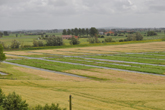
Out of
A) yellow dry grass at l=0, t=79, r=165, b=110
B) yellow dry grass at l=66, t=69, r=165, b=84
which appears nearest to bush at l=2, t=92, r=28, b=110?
yellow dry grass at l=0, t=79, r=165, b=110

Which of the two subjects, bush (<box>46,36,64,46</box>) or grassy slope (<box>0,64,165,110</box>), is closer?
grassy slope (<box>0,64,165,110</box>)

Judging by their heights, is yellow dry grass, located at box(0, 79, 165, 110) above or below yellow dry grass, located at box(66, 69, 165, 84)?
above

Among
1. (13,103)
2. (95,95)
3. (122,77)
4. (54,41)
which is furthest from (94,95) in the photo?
(54,41)

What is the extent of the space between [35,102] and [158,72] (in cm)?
3080

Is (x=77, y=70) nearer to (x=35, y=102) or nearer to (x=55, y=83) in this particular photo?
(x=55, y=83)

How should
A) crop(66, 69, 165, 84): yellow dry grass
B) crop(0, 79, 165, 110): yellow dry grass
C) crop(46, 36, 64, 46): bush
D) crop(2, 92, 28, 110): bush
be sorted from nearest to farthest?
crop(2, 92, 28, 110): bush, crop(0, 79, 165, 110): yellow dry grass, crop(66, 69, 165, 84): yellow dry grass, crop(46, 36, 64, 46): bush

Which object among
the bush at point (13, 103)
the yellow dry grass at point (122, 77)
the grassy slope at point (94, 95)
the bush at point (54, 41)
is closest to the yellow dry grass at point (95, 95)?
the grassy slope at point (94, 95)

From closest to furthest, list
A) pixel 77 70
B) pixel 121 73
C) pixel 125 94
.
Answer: pixel 125 94
pixel 121 73
pixel 77 70

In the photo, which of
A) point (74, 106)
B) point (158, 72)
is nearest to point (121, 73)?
point (158, 72)

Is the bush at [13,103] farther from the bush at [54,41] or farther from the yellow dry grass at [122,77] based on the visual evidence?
the bush at [54,41]

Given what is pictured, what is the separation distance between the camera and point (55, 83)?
3734cm

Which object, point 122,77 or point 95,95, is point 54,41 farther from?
point 95,95

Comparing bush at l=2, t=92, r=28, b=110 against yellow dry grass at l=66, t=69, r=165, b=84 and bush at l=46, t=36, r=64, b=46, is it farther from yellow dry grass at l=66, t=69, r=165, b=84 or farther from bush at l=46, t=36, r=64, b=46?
bush at l=46, t=36, r=64, b=46

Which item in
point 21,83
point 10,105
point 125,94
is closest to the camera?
point 10,105
